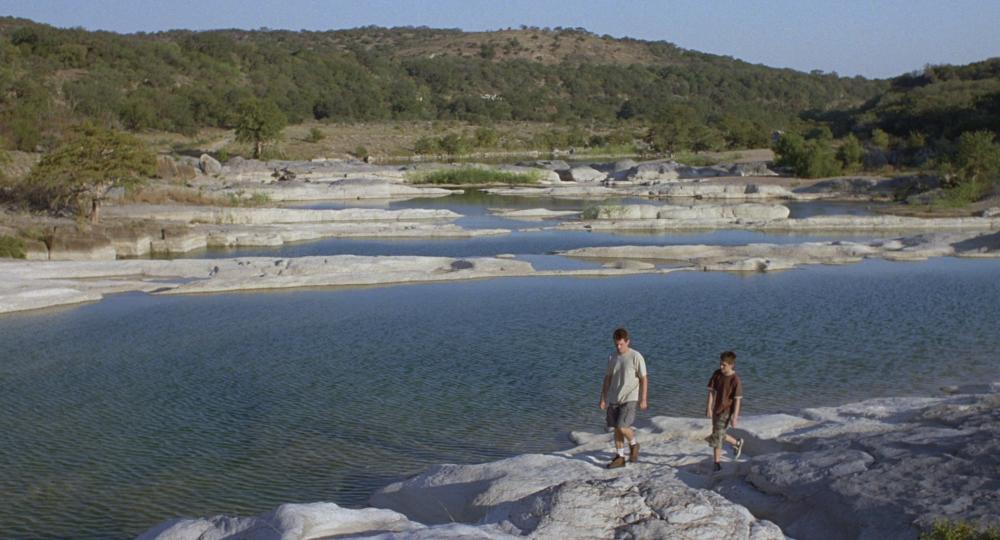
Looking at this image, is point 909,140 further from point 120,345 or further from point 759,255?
point 120,345

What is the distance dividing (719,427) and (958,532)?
295 centimetres

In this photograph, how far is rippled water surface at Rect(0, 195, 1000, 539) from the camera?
35.0ft

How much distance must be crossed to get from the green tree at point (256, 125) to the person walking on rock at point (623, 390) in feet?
189

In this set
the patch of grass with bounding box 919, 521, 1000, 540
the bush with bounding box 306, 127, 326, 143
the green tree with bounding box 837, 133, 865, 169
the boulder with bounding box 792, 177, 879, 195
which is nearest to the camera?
the patch of grass with bounding box 919, 521, 1000, 540

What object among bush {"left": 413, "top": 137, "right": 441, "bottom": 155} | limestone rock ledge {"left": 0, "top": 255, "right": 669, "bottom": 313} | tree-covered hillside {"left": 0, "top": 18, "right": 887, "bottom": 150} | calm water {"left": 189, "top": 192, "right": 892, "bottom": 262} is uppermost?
tree-covered hillside {"left": 0, "top": 18, "right": 887, "bottom": 150}

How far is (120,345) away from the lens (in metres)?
17.1

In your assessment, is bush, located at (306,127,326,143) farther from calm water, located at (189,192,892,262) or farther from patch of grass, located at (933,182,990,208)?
patch of grass, located at (933,182,990,208)

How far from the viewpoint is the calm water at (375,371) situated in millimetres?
10680

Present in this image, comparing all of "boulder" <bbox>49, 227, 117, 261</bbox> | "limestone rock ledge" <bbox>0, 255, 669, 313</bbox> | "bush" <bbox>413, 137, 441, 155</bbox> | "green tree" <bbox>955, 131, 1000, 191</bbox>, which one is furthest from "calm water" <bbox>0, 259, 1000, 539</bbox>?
"bush" <bbox>413, 137, 441, 155</bbox>

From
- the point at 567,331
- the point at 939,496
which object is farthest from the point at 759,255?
the point at 939,496

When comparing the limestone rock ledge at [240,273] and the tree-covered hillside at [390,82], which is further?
the tree-covered hillside at [390,82]

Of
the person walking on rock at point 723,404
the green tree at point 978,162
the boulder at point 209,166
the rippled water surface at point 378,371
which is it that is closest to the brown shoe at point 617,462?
the person walking on rock at point 723,404

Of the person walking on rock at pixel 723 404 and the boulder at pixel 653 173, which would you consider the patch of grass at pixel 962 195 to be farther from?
the person walking on rock at pixel 723 404

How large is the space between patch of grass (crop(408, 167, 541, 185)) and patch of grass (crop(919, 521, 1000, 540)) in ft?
162
